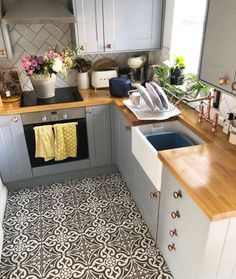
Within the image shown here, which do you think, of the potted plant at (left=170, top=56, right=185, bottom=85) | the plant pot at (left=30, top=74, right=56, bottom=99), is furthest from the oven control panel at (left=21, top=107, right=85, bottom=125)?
the potted plant at (left=170, top=56, right=185, bottom=85)

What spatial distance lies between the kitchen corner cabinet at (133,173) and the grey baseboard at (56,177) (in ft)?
0.57

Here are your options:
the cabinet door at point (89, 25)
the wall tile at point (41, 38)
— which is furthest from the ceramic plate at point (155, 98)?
the wall tile at point (41, 38)

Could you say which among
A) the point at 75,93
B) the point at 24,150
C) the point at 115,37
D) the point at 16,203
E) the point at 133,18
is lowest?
the point at 16,203

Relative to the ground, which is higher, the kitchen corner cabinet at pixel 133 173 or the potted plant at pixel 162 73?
the potted plant at pixel 162 73

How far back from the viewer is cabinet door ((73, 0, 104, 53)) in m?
2.22

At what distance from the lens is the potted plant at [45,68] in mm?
2217

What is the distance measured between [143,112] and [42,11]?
1239 millimetres

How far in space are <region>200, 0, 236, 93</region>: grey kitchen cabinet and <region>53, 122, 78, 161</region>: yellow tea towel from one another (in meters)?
1.36

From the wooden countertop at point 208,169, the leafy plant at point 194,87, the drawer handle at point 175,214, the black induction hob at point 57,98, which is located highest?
the leafy plant at point 194,87

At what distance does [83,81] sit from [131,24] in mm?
747

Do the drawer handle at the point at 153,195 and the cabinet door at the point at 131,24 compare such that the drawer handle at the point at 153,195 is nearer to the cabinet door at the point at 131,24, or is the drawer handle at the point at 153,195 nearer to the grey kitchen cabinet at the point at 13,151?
the grey kitchen cabinet at the point at 13,151

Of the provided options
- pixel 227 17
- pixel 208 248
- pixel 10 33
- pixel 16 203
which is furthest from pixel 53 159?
pixel 227 17

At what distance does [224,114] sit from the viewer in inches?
72.2

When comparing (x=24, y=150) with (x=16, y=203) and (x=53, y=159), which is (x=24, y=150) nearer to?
(x=53, y=159)
